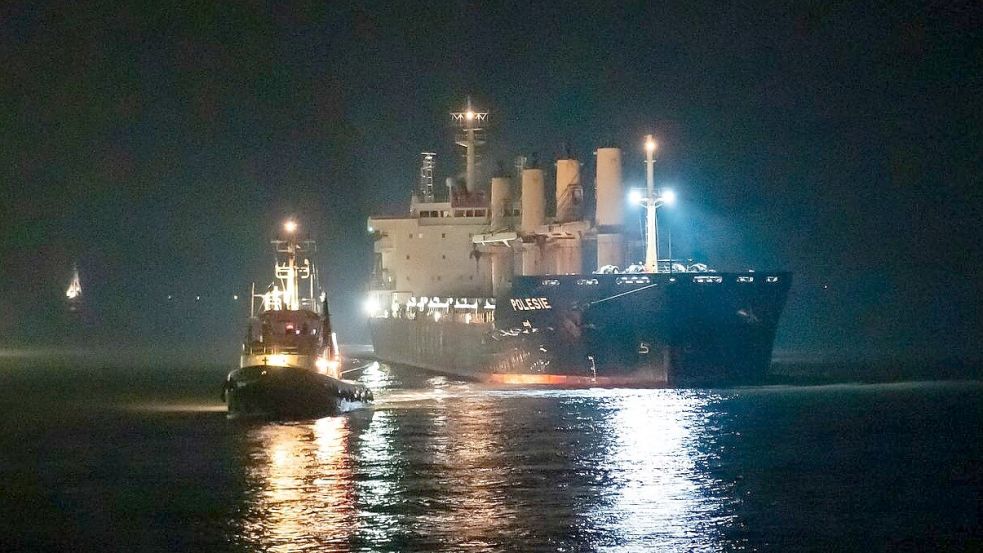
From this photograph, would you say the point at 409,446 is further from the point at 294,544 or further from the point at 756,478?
the point at 294,544

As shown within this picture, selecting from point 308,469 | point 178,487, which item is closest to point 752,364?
point 308,469

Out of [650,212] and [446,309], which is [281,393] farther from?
[446,309]

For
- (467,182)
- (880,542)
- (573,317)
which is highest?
(467,182)

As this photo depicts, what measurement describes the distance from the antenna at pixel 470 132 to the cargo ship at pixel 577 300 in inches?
21.2

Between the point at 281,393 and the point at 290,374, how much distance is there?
624mm

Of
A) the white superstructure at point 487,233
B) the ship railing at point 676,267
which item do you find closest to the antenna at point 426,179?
the white superstructure at point 487,233

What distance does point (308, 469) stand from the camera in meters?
28.8

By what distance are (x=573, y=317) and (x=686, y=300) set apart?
474 cm

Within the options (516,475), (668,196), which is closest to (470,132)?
(668,196)

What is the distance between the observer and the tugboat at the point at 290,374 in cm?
4034

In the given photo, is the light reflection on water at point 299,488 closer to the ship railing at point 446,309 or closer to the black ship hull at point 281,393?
the black ship hull at point 281,393

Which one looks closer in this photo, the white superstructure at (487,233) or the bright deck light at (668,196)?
the bright deck light at (668,196)

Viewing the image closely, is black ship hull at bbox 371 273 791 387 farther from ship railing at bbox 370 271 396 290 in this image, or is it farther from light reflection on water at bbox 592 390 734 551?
ship railing at bbox 370 271 396 290

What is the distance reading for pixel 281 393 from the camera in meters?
40.3
